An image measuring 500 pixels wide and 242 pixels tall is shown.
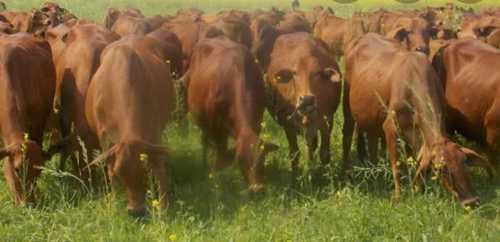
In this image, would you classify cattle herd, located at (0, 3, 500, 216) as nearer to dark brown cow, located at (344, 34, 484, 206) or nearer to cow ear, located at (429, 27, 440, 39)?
Result: dark brown cow, located at (344, 34, 484, 206)

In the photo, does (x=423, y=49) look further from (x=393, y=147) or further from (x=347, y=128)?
(x=393, y=147)

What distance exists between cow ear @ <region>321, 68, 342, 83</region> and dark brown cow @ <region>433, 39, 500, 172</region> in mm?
1504

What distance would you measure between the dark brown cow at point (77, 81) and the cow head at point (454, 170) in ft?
12.9

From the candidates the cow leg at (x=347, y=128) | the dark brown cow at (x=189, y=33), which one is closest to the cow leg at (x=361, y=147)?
the cow leg at (x=347, y=128)

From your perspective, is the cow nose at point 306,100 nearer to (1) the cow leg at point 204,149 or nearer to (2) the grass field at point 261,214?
(2) the grass field at point 261,214

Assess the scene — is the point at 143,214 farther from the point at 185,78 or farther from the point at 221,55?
the point at 185,78

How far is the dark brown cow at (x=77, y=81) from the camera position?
8.66 metres

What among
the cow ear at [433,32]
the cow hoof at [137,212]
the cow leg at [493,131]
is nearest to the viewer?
the cow hoof at [137,212]

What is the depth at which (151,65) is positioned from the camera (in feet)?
28.1

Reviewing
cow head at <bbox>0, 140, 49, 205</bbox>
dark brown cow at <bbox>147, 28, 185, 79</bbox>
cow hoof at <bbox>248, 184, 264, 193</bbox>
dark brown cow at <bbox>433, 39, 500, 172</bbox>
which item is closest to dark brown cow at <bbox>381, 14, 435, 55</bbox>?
dark brown cow at <bbox>433, 39, 500, 172</bbox>

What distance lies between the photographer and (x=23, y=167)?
7.25m

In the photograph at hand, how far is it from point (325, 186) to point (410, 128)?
1.23 meters

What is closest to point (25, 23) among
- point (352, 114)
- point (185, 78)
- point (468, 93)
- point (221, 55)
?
point (185, 78)

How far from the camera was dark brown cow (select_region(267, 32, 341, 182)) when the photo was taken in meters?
8.62
